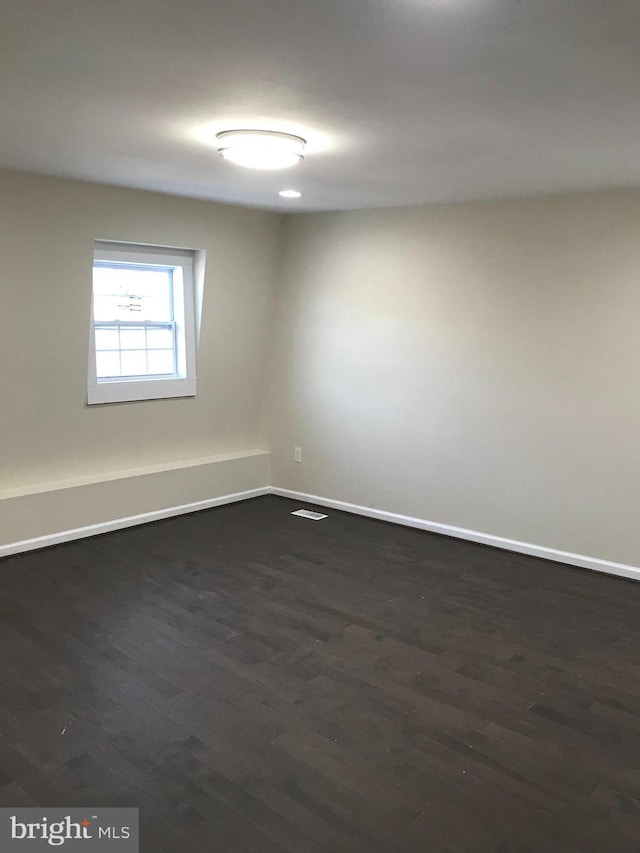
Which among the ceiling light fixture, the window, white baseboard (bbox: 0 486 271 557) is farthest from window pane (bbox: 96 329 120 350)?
the ceiling light fixture

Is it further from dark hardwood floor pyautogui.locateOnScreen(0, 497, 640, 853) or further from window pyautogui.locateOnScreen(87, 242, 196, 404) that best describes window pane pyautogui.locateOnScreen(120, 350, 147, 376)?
dark hardwood floor pyautogui.locateOnScreen(0, 497, 640, 853)

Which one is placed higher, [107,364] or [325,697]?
[107,364]

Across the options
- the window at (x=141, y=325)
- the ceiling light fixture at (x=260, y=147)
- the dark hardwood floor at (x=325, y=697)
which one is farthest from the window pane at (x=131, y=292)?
the ceiling light fixture at (x=260, y=147)

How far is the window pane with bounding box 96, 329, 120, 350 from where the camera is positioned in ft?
15.6

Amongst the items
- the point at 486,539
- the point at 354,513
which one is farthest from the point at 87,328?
the point at 486,539

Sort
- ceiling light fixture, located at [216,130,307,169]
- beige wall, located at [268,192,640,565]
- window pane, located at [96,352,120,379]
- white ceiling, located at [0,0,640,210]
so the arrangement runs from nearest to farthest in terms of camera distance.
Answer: white ceiling, located at [0,0,640,210], ceiling light fixture, located at [216,130,307,169], beige wall, located at [268,192,640,565], window pane, located at [96,352,120,379]

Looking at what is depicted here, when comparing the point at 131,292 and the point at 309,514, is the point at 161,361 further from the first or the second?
the point at 309,514

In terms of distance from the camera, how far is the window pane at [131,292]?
4723 millimetres

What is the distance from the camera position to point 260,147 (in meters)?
2.77

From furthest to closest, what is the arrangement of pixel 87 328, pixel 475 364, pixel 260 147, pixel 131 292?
pixel 131 292, pixel 475 364, pixel 87 328, pixel 260 147

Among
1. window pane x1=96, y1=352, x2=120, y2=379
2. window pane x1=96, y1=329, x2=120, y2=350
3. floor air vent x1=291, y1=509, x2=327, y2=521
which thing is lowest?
floor air vent x1=291, y1=509, x2=327, y2=521

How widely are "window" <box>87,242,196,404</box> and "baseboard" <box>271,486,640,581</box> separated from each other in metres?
1.44

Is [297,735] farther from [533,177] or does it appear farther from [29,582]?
[533,177]

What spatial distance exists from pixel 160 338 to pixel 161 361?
17cm
